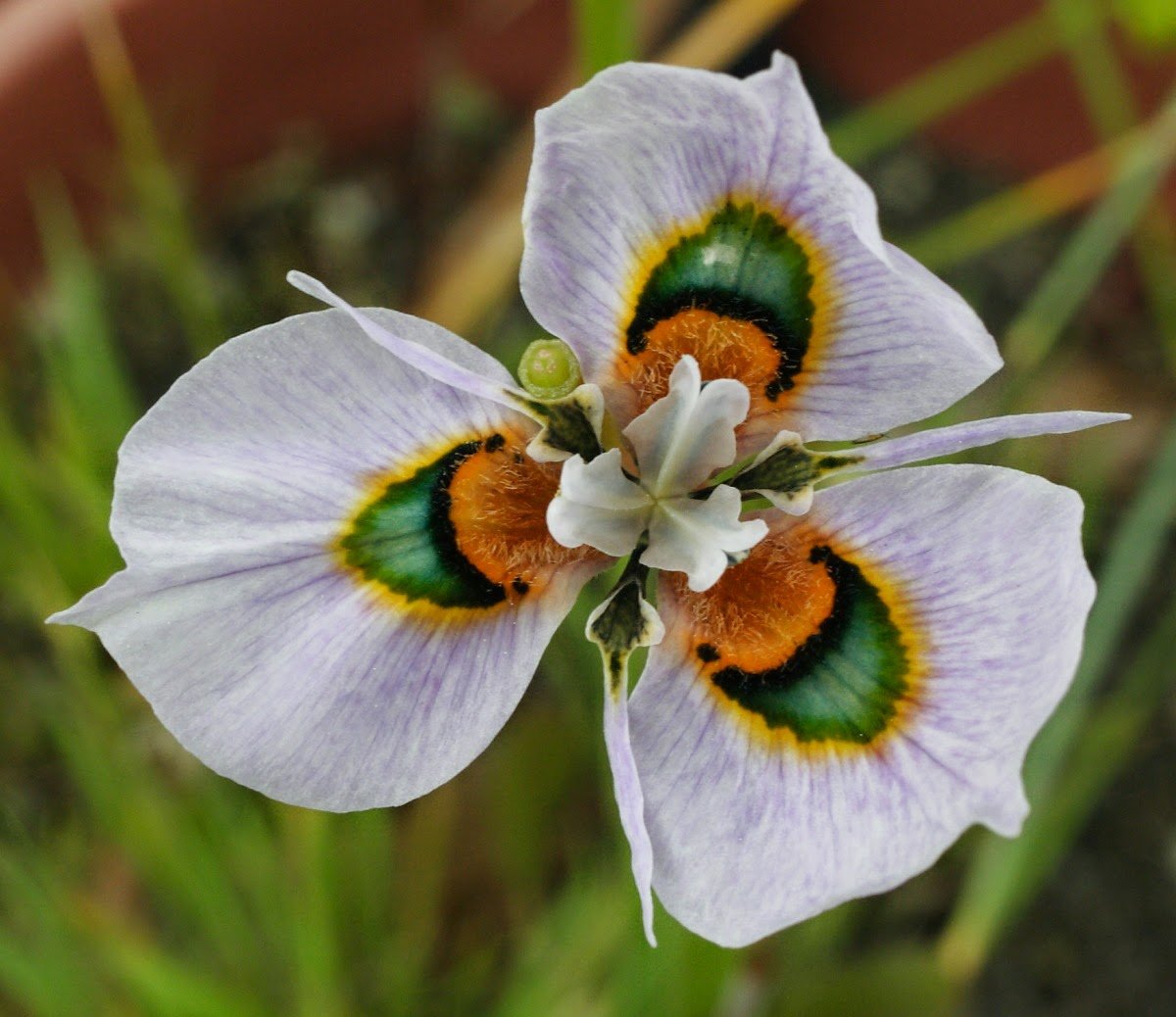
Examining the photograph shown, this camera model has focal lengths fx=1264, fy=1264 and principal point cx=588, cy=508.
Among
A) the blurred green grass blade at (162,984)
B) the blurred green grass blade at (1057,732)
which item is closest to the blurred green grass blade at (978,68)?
the blurred green grass blade at (1057,732)

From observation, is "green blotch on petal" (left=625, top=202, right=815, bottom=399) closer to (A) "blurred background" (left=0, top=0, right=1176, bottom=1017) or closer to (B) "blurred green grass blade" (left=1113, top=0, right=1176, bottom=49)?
(A) "blurred background" (left=0, top=0, right=1176, bottom=1017)

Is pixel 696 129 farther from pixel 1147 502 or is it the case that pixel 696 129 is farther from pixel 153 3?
pixel 153 3

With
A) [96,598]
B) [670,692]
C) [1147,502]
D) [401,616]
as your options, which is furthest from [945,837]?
[1147,502]

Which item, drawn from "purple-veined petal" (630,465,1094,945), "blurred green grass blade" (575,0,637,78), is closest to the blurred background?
"blurred green grass blade" (575,0,637,78)

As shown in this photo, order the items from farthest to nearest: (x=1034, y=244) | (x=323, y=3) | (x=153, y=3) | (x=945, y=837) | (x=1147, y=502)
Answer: (x=1034, y=244)
(x=323, y=3)
(x=153, y=3)
(x=1147, y=502)
(x=945, y=837)

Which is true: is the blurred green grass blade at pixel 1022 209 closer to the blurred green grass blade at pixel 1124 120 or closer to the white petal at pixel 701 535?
the blurred green grass blade at pixel 1124 120

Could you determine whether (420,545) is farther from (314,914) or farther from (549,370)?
(314,914)
